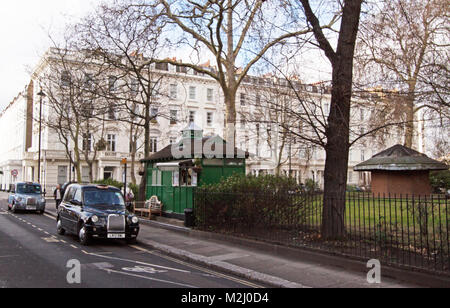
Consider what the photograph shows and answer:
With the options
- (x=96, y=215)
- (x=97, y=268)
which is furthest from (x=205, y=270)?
(x=96, y=215)

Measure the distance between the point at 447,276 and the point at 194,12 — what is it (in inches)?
549

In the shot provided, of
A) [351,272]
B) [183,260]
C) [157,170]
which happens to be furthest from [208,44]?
[351,272]

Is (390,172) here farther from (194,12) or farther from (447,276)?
(447,276)

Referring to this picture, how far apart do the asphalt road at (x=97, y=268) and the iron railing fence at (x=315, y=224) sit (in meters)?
2.74

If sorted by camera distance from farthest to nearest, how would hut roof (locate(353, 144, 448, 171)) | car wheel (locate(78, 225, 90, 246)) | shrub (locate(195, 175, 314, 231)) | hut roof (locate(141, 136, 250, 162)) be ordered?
hut roof (locate(353, 144, 448, 171)) → hut roof (locate(141, 136, 250, 162)) → car wheel (locate(78, 225, 90, 246)) → shrub (locate(195, 175, 314, 231))

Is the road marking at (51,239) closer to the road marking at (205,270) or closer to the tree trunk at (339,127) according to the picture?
the road marking at (205,270)

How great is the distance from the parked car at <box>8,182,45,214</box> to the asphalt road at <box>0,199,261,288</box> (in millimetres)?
12176

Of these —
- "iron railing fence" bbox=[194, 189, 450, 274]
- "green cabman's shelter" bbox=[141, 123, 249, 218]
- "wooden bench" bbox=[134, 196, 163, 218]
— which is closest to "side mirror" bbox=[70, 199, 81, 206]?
"iron railing fence" bbox=[194, 189, 450, 274]

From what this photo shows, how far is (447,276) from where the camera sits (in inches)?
278

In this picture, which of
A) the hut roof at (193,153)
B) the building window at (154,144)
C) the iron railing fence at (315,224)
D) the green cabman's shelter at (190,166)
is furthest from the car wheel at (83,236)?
the building window at (154,144)

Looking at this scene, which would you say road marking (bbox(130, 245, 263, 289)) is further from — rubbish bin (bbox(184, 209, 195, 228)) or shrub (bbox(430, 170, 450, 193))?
shrub (bbox(430, 170, 450, 193))

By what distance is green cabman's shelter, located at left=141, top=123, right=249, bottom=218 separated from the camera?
669 inches

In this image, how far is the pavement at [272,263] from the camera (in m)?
7.61

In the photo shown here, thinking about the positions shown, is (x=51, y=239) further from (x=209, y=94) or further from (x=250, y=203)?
(x=209, y=94)
